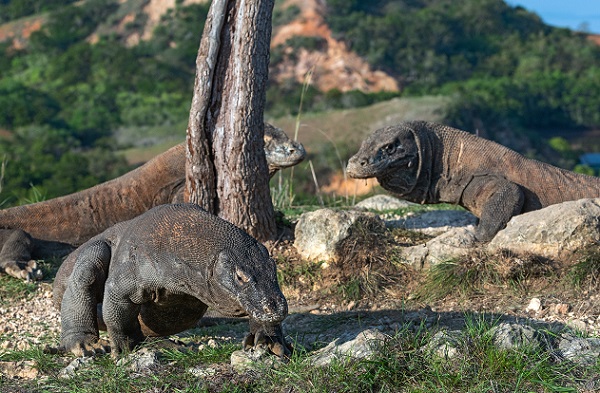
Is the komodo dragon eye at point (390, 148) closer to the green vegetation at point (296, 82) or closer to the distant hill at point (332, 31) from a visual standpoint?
the green vegetation at point (296, 82)

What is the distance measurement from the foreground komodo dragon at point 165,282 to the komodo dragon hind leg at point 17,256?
2219mm

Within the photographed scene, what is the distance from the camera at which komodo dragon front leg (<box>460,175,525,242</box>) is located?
7906 mm

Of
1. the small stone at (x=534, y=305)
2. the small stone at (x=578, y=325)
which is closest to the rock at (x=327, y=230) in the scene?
the small stone at (x=534, y=305)

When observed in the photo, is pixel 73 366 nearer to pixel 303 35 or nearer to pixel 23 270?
pixel 23 270

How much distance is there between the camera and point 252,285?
4.59m

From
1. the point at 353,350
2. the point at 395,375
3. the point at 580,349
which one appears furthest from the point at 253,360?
the point at 580,349

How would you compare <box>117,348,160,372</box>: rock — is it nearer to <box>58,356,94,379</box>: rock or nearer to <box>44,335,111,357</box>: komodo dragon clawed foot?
<box>58,356,94,379</box>: rock

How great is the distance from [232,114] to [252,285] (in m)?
3.43

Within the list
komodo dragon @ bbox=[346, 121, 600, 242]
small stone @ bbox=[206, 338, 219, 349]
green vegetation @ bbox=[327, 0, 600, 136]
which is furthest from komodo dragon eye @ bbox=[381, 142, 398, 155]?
green vegetation @ bbox=[327, 0, 600, 136]

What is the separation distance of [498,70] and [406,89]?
43.3 feet

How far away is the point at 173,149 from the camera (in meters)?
9.75

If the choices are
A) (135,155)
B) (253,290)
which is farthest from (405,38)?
(253,290)

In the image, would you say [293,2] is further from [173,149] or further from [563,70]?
[173,149]

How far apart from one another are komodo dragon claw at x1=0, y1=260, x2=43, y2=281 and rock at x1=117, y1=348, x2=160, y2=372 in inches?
128
